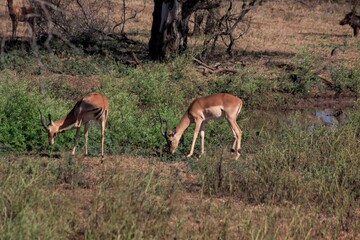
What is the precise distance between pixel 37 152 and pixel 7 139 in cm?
39

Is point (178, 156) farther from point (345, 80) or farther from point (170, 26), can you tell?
point (170, 26)

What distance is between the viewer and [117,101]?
37.1 feet


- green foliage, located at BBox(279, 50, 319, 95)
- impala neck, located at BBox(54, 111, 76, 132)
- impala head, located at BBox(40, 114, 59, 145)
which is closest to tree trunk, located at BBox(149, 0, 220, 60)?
green foliage, located at BBox(279, 50, 319, 95)

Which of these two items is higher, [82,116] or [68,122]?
[82,116]

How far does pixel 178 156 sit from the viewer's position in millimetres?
9492

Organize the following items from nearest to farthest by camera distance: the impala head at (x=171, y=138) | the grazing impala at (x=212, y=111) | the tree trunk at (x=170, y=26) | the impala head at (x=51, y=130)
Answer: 1. the impala head at (x=51, y=130)
2. the impala head at (x=171, y=138)
3. the grazing impala at (x=212, y=111)
4. the tree trunk at (x=170, y=26)

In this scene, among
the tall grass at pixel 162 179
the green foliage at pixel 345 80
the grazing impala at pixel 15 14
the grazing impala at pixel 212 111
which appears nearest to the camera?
the tall grass at pixel 162 179

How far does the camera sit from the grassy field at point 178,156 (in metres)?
6.03

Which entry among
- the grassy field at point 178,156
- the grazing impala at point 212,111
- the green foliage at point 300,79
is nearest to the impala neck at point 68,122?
the grassy field at point 178,156

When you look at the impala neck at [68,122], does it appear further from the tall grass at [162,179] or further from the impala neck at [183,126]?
the impala neck at [183,126]

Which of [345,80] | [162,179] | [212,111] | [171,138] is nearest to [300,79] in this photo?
[345,80]

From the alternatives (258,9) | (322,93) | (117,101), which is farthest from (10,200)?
(258,9)

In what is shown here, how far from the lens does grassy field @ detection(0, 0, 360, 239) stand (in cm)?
603

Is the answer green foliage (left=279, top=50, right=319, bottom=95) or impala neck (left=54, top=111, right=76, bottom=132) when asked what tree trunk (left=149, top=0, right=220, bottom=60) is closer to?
green foliage (left=279, top=50, right=319, bottom=95)
